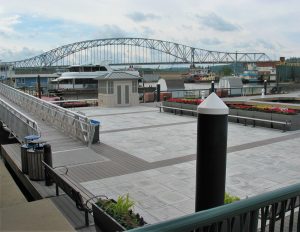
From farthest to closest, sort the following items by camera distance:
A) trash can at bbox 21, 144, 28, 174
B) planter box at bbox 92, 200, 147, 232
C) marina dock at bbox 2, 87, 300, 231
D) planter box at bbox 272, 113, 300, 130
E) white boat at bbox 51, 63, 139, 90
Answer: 1. white boat at bbox 51, 63, 139, 90
2. planter box at bbox 272, 113, 300, 130
3. trash can at bbox 21, 144, 28, 174
4. marina dock at bbox 2, 87, 300, 231
5. planter box at bbox 92, 200, 147, 232

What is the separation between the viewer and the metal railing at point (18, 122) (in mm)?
11164

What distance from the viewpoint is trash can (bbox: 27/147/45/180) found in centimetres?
838

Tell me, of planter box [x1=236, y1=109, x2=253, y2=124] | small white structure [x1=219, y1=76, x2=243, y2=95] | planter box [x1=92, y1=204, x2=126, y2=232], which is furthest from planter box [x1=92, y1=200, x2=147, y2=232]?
small white structure [x1=219, y1=76, x2=243, y2=95]

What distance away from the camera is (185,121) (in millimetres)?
19125

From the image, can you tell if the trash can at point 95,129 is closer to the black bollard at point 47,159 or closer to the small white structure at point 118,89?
the black bollard at point 47,159

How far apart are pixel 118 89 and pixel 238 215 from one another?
23919 millimetres

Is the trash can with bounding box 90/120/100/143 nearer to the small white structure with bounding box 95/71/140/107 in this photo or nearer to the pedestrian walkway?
the pedestrian walkway

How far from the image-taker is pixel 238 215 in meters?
2.39

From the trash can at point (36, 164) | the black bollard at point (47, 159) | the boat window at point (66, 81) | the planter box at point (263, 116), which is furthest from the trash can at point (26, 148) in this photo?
the boat window at point (66, 81)

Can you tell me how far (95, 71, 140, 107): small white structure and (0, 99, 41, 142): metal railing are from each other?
9.38m

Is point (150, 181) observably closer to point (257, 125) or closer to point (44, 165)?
point (44, 165)

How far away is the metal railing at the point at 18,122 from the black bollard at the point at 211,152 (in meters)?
8.25

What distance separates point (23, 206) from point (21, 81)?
302 feet

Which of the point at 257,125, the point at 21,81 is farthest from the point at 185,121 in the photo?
the point at 21,81
